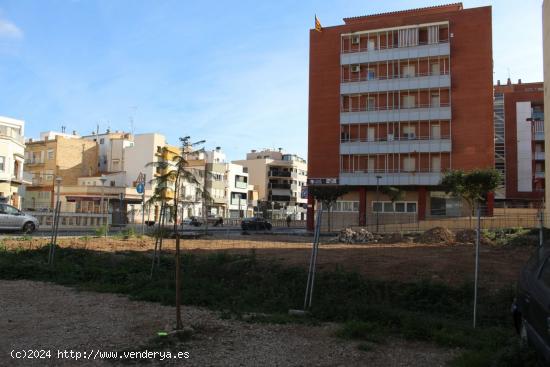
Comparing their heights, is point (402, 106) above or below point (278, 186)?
above

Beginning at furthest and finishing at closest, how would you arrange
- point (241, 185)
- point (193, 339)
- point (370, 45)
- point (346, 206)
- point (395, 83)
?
point (241, 185), point (370, 45), point (346, 206), point (395, 83), point (193, 339)

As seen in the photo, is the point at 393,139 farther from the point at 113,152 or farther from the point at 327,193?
the point at 113,152

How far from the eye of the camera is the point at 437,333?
762 centimetres

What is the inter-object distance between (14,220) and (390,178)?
1345 inches

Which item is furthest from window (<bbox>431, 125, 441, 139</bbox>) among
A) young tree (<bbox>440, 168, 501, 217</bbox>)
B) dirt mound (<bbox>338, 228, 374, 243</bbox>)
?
dirt mound (<bbox>338, 228, 374, 243</bbox>)

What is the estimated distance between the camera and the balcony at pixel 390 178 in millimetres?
49938

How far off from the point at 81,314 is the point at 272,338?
3447 millimetres

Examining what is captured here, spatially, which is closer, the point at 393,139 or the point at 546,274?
the point at 546,274

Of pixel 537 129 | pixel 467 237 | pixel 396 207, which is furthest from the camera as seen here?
pixel 537 129

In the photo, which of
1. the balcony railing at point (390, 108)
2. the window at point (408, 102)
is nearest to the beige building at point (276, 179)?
the balcony railing at point (390, 108)

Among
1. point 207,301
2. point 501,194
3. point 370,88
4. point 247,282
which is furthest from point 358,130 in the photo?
point 207,301

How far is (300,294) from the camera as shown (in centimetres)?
1169

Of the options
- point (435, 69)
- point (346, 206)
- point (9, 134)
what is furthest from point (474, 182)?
point (9, 134)

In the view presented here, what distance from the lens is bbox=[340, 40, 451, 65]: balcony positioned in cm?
5084
